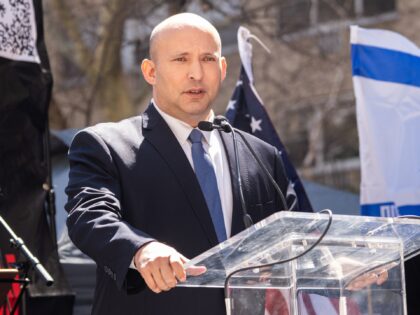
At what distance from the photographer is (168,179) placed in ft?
12.9

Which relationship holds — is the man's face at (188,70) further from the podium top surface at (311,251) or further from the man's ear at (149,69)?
the podium top surface at (311,251)

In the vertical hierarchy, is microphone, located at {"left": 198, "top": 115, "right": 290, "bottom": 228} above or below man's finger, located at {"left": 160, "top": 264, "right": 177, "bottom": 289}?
above

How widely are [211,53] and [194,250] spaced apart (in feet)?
2.46

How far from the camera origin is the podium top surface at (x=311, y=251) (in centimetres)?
310

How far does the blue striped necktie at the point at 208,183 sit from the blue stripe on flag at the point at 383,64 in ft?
8.33

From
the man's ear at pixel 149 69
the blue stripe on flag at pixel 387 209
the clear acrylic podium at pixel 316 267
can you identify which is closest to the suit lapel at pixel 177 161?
the man's ear at pixel 149 69

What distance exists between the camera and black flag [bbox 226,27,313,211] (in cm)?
670

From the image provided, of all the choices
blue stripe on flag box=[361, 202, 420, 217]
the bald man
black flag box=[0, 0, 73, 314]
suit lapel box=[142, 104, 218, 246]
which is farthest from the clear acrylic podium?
blue stripe on flag box=[361, 202, 420, 217]

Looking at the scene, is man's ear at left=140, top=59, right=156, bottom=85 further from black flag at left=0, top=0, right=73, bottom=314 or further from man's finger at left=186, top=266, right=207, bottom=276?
black flag at left=0, top=0, right=73, bottom=314

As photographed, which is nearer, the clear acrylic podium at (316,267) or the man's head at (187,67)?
the clear acrylic podium at (316,267)

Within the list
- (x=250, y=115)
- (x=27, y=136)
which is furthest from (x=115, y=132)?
(x=250, y=115)

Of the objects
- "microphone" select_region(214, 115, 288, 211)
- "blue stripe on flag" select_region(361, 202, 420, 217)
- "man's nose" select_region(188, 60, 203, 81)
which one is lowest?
"blue stripe on flag" select_region(361, 202, 420, 217)

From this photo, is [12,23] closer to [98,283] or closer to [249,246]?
[98,283]

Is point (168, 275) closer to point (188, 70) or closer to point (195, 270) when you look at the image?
point (195, 270)
